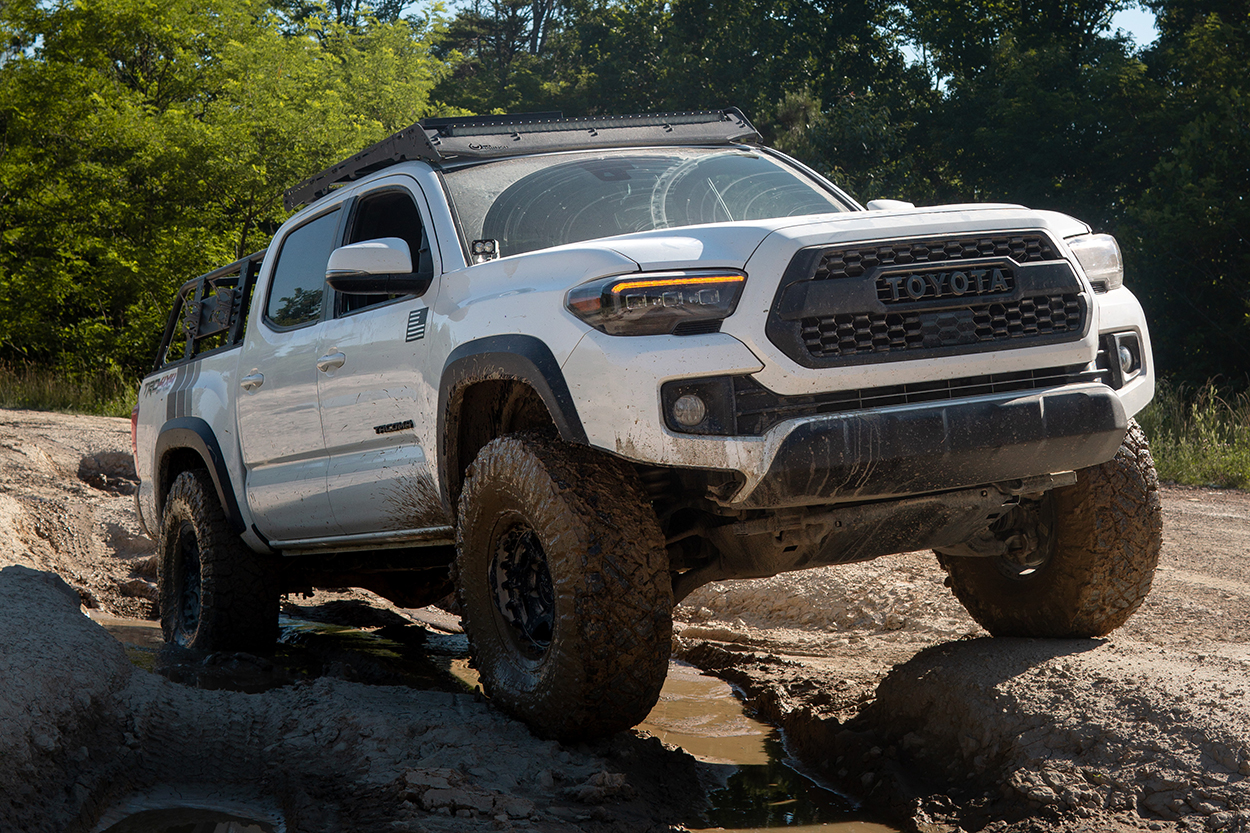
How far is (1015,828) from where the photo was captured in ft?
10.1

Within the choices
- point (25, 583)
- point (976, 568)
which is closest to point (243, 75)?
point (25, 583)

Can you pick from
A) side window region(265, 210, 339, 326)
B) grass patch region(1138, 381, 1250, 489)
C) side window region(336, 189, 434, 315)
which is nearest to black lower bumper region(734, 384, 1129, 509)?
side window region(336, 189, 434, 315)

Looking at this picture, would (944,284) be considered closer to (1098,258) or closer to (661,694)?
(1098,258)

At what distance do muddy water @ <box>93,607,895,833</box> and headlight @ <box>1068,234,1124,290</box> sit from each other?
1.84m

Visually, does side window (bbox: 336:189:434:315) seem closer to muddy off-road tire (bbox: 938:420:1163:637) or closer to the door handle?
the door handle

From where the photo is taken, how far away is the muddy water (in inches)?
134

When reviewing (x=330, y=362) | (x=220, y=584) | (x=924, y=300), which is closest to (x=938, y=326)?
(x=924, y=300)

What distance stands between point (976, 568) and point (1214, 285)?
19.3m

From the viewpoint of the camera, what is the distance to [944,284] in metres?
3.33

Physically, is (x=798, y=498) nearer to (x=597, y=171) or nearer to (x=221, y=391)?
(x=597, y=171)

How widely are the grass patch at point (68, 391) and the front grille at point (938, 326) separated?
1694cm

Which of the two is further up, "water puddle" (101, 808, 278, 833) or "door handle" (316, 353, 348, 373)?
"door handle" (316, 353, 348, 373)

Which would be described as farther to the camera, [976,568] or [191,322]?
[191,322]

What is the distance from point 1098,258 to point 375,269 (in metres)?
2.39
